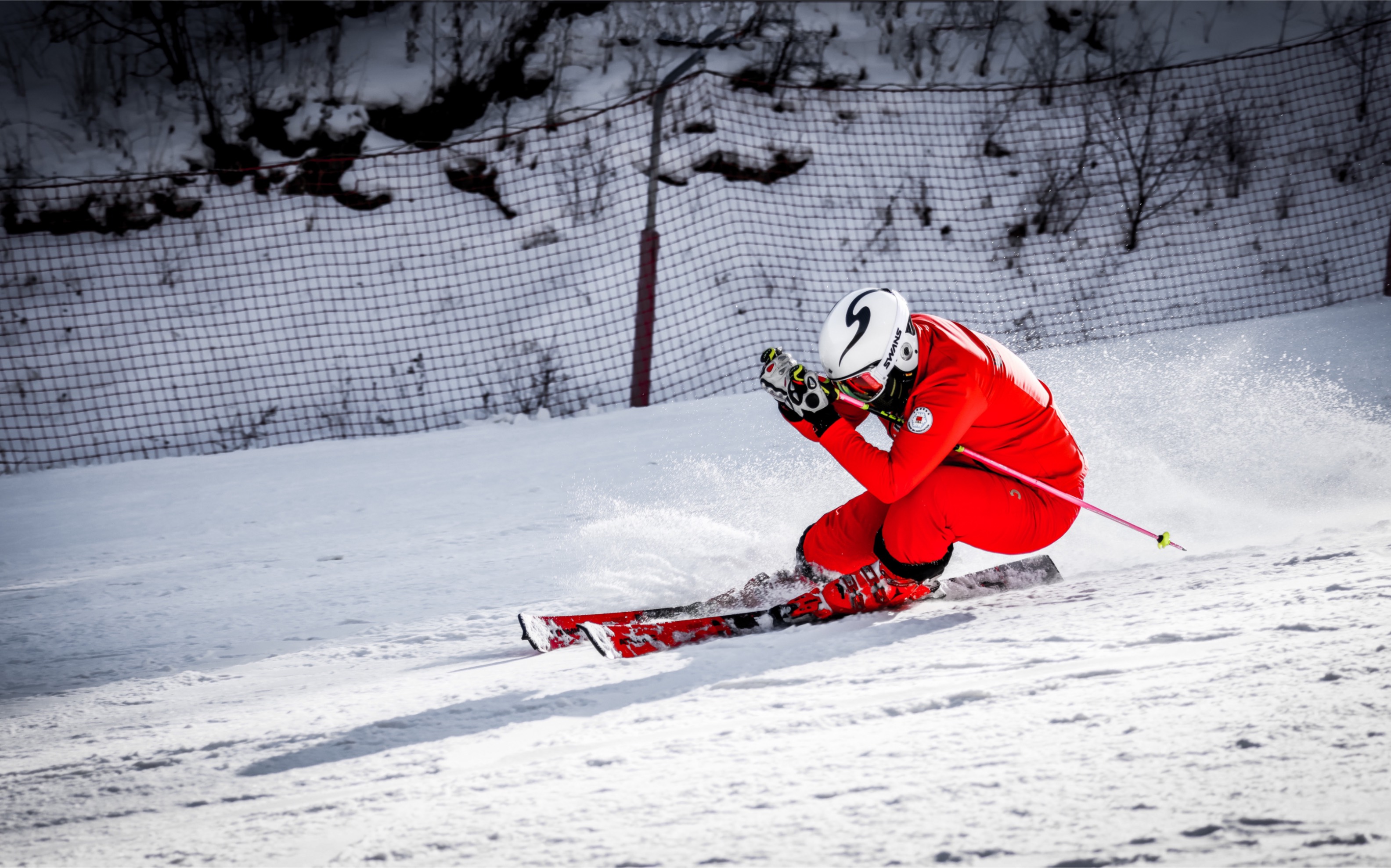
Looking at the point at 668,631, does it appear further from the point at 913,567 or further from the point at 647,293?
the point at 647,293

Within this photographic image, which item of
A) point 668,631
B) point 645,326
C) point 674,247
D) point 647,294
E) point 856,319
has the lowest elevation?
point 668,631

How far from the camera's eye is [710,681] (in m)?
2.94

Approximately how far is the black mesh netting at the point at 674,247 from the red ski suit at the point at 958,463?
20.0 feet

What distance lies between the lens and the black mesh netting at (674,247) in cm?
1038

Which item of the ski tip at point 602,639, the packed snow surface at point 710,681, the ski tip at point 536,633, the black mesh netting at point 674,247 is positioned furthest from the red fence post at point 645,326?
the ski tip at point 602,639

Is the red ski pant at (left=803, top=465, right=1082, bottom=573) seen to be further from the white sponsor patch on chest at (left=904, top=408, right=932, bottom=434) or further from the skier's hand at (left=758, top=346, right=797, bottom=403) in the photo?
the skier's hand at (left=758, top=346, right=797, bottom=403)

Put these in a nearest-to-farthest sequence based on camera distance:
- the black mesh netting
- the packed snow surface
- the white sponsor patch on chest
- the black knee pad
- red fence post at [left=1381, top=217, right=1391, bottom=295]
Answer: the packed snow surface < the white sponsor patch on chest < the black knee pad < red fence post at [left=1381, top=217, right=1391, bottom=295] < the black mesh netting

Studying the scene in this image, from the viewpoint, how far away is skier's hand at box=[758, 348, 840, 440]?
330 cm

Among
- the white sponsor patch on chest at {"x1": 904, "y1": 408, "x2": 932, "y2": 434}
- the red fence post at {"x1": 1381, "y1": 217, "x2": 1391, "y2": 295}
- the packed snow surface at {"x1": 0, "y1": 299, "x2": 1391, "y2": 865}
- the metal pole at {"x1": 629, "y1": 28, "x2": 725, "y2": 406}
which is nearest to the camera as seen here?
the packed snow surface at {"x1": 0, "y1": 299, "x2": 1391, "y2": 865}

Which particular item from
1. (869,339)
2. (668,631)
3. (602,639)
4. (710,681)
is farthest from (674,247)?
(710,681)

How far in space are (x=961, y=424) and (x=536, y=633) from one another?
1659 mm

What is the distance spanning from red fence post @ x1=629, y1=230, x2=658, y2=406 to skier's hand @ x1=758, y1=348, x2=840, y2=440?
4.47 meters

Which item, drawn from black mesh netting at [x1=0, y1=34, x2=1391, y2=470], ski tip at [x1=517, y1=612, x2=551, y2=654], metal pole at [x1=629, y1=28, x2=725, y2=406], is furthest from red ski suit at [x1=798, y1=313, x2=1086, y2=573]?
black mesh netting at [x1=0, y1=34, x2=1391, y2=470]

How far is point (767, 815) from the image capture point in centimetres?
211
